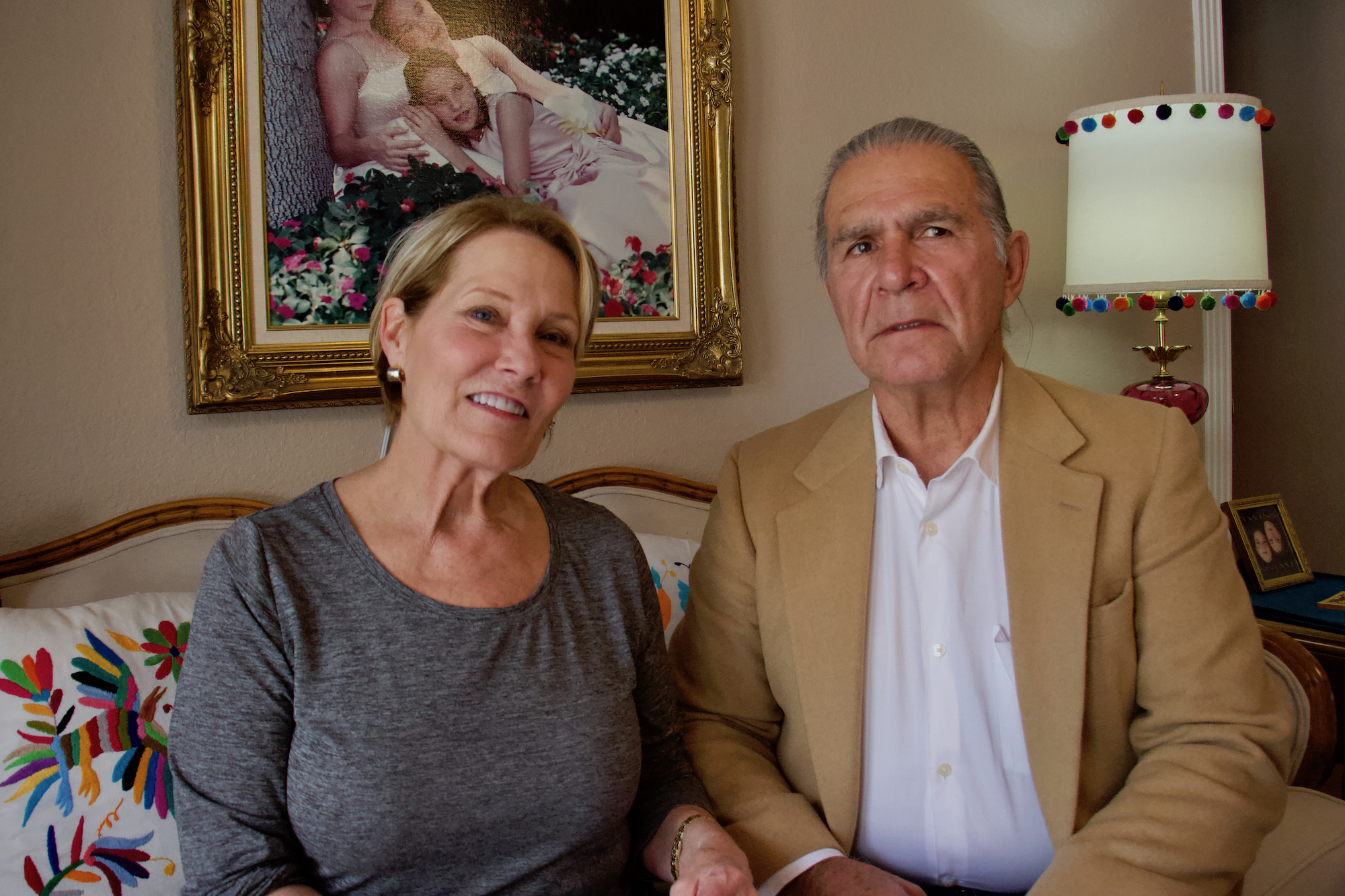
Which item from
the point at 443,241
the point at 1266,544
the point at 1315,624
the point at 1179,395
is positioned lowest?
the point at 1315,624

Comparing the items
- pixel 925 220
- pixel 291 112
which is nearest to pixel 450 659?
pixel 925 220

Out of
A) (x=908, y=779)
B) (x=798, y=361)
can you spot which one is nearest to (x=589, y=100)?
(x=798, y=361)

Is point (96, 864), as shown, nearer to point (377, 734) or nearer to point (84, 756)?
point (84, 756)

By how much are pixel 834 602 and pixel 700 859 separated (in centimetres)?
39

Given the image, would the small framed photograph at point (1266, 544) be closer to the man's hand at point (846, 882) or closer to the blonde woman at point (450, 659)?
the man's hand at point (846, 882)

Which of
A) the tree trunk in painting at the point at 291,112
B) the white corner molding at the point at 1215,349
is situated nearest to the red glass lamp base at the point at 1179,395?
the white corner molding at the point at 1215,349

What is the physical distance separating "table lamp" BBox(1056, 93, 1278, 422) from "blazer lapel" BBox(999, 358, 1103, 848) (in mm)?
981

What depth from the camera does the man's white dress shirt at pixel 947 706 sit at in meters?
1.25

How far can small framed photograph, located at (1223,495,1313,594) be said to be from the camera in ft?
7.34

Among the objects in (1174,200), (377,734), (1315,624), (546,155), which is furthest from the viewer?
(1174,200)

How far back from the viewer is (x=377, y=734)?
1.04 m

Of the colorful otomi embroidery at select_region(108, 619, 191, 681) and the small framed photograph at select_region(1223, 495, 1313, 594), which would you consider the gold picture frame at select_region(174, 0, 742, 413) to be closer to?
the colorful otomi embroidery at select_region(108, 619, 191, 681)

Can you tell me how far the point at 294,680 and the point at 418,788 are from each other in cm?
18

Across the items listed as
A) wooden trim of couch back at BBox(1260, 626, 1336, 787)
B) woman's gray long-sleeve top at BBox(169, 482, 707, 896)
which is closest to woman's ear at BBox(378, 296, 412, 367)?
woman's gray long-sleeve top at BBox(169, 482, 707, 896)
